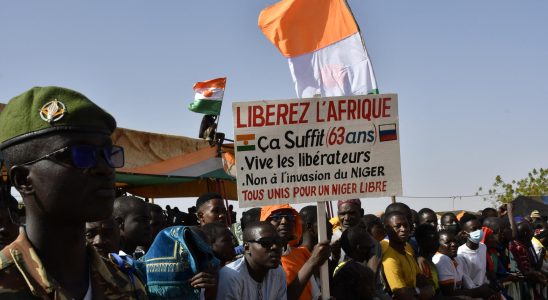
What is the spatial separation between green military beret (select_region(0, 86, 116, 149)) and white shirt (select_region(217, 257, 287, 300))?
111 inches

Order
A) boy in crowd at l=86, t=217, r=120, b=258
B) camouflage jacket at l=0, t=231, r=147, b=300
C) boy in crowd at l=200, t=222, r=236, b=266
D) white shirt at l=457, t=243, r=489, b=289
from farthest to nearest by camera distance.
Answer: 1. white shirt at l=457, t=243, r=489, b=289
2. boy in crowd at l=200, t=222, r=236, b=266
3. boy in crowd at l=86, t=217, r=120, b=258
4. camouflage jacket at l=0, t=231, r=147, b=300

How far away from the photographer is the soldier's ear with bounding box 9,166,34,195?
77.8 inches

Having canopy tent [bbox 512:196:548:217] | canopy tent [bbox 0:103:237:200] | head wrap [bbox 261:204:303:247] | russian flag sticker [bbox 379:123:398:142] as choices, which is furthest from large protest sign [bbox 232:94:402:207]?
canopy tent [bbox 512:196:548:217]

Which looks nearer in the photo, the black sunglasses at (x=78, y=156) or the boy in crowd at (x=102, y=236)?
the black sunglasses at (x=78, y=156)

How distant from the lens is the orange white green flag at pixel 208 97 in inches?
483

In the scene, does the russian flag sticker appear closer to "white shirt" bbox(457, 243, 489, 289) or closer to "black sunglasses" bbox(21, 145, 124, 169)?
Answer: "black sunglasses" bbox(21, 145, 124, 169)

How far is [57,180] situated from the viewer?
1.95 metres

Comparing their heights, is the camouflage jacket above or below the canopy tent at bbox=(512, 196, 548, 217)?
above

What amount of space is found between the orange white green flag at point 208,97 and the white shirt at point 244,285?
7526 millimetres

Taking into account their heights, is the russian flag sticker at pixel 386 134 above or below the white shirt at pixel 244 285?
above

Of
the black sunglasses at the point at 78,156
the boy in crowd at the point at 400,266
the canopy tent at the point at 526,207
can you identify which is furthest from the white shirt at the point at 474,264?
the canopy tent at the point at 526,207

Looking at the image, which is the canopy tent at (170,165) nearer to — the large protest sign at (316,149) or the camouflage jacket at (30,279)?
the large protest sign at (316,149)

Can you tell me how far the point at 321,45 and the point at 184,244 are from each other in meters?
7.20

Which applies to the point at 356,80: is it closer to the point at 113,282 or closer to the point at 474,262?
the point at 474,262
